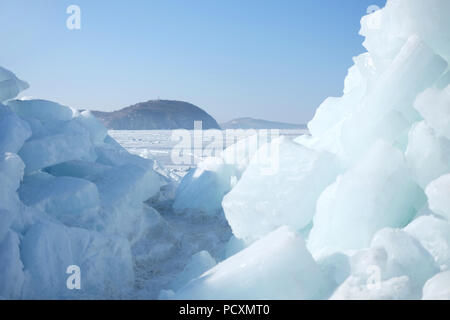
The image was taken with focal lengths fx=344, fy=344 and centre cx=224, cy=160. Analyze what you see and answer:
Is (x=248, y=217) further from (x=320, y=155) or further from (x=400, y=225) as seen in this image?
(x=400, y=225)

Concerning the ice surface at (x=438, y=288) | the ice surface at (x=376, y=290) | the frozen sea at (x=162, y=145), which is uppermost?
the ice surface at (x=438, y=288)

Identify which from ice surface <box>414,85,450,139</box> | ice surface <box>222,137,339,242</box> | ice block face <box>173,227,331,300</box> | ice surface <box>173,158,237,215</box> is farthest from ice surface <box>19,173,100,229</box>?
ice surface <box>414,85,450,139</box>

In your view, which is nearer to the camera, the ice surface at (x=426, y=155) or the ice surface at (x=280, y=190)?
the ice surface at (x=426, y=155)

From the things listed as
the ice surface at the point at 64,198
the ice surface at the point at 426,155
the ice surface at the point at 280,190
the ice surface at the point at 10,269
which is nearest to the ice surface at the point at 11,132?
the ice surface at the point at 64,198

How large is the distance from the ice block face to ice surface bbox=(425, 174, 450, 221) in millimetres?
1022

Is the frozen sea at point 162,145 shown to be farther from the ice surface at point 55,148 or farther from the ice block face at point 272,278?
the ice block face at point 272,278

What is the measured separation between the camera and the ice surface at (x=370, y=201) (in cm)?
292

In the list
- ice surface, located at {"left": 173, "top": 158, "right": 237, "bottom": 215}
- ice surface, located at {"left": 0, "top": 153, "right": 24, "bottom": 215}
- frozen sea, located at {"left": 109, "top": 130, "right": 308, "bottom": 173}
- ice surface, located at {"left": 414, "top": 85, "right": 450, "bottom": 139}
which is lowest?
frozen sea, located at {"left": 109, "top": 130, "right": 308, "bottom": 173}

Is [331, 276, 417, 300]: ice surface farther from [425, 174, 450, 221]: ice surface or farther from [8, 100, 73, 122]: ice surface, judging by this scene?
[8, 100, 73, 122]: ice surface

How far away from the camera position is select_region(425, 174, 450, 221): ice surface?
2.52m

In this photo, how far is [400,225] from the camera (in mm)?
3092

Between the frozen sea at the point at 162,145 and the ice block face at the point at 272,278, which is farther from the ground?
the ice block face at the point at 272,278

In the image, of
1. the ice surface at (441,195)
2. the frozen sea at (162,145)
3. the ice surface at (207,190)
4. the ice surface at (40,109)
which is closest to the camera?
the ice surface at (441,195)

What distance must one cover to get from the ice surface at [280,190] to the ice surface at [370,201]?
408mm
